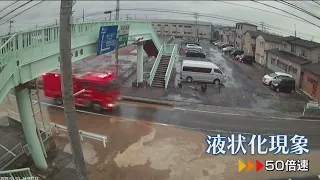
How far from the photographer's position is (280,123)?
64.9 feet

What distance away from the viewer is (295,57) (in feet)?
110

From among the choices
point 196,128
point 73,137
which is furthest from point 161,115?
point 73,137

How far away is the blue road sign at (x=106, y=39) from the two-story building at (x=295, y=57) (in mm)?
19875

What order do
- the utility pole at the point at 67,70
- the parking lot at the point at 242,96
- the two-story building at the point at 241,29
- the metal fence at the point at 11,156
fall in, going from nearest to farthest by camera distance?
the utility pole at the point at 67,70 → the metal fence at the point at 11,156 → the parking lot at the point at 242,96 → the two-story building at the point at 241,29

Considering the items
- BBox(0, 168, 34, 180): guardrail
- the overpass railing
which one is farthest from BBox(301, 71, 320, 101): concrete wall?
BBox(0, 168, 34, 180): guardrail

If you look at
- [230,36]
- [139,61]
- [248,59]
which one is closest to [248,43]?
[248,59]

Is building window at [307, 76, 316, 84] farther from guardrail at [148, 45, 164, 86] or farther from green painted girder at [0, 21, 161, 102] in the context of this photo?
green painted girder at [0, 21, 161, 102]

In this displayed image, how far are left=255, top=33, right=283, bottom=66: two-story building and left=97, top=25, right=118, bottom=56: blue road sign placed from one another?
28.6 m

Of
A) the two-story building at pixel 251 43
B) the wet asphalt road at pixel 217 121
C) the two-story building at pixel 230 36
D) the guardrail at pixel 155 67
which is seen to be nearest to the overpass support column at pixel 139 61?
the guardrail at pixel 155 67

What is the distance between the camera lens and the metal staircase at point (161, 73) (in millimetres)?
26828

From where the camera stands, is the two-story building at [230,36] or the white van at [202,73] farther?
the two-story building at [230,36]

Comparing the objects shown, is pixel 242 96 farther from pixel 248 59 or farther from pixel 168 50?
pixel 248 59

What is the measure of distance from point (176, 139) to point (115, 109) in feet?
20.6

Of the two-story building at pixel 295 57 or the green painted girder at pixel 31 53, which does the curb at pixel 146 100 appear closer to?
the green painted girder at pixel 31 53
